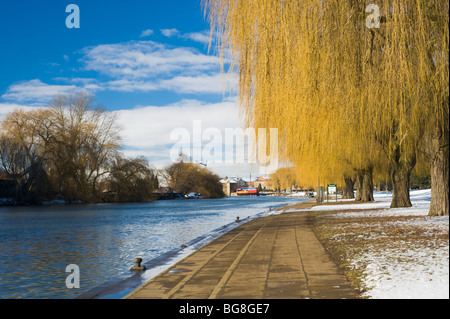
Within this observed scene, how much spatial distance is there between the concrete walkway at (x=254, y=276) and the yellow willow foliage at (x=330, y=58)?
2.89 meters

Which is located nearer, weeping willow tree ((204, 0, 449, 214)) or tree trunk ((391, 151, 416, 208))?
weeping willow tree ((204, 0, 449, 214))

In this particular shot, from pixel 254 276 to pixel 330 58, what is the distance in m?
4.66

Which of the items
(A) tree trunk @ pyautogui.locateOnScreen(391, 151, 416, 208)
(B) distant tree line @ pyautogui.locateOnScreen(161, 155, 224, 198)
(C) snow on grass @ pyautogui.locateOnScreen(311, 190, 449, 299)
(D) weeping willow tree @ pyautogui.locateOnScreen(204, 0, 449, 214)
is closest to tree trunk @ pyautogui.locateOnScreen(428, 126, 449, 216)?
(C) snow on grass @ pyautogui.locateOnScreen(311, 190, 449, 299)

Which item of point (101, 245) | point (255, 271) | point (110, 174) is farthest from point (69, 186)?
point (255, 271)

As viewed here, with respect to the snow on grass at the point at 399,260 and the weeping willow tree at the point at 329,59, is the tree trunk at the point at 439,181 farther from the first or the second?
the weeping willow tree at the point at 329,59

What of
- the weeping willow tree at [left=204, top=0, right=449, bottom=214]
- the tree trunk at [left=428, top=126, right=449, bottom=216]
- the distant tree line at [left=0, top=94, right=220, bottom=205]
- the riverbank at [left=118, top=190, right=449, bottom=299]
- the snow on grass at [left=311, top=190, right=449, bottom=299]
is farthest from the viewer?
the distant tree line at [left=0, top=94, right=220, bottom=205]

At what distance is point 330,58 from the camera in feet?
29.5

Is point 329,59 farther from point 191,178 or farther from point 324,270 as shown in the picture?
point 191,178

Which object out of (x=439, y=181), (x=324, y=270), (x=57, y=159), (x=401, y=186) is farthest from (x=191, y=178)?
(x=324, y=270)

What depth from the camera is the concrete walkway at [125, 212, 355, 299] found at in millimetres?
6266

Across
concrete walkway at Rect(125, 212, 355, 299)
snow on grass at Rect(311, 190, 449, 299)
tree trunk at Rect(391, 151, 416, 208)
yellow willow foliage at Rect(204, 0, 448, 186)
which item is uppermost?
yellow willow foliage at Rect(204, 0, 448, 186)

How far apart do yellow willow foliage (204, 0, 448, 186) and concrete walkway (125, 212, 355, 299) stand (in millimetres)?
2889

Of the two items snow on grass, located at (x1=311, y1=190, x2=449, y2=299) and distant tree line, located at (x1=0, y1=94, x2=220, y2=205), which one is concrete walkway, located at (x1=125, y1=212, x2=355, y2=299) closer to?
snow on grass, located at (x1=311, y1=190, x2=449, y2=299)

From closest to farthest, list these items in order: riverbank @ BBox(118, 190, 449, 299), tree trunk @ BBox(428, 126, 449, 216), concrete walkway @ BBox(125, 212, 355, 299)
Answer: riverbank @ BBox(118, 190, 449, 299), concrete walkway @ BBox(125, 212, 355, 299), tree trunk @ BBox(428, 126, 449, 216)
